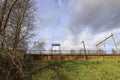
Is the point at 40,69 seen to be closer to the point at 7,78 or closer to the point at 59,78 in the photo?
the point at 59,78

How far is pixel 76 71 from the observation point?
30.7 meters

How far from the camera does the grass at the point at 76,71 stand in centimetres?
2793

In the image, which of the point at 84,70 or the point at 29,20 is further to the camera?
the point at 29,20

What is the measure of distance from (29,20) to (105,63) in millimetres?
12785

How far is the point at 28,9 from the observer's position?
3309 centimetres

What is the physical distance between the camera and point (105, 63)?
120ft

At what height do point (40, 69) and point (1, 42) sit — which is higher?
point (1, 42)

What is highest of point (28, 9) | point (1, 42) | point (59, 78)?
point (28, 9)

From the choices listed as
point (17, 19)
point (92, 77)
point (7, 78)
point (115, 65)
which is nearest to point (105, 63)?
point (115, 65)

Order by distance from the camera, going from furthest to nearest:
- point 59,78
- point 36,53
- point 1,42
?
point 36,53
point 59,78
point 1,42

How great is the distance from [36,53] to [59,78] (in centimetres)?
1408

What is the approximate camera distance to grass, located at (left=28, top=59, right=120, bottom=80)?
27.9 m

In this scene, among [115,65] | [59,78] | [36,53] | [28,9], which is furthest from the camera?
[36,53]

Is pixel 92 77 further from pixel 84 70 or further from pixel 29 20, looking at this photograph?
pixel 29 20
